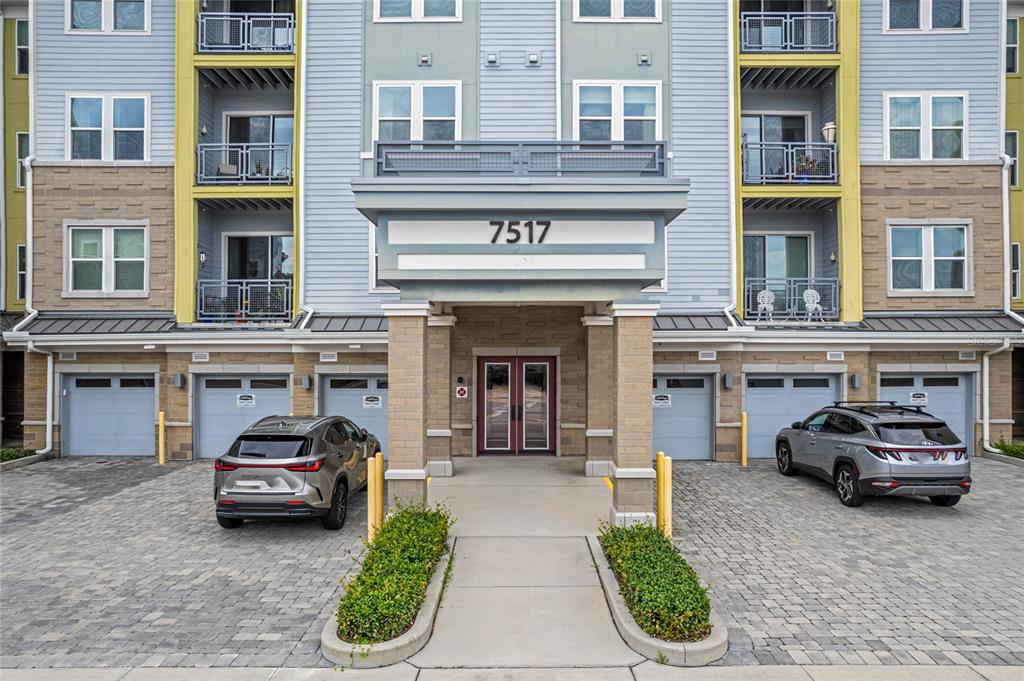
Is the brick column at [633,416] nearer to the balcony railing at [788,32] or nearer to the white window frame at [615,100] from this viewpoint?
the white window frame at [615,100]

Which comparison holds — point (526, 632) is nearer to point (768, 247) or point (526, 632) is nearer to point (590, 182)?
point (590, 182)

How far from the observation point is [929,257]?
49.3ft

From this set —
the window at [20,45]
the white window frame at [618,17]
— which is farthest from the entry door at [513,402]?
the window at [20,45]

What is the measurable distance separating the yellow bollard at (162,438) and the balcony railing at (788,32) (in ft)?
58.7

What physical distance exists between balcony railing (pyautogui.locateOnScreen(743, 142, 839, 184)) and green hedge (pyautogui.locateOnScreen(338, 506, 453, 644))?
485 inches

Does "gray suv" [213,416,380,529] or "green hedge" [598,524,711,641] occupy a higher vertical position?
"gray suv" [213,416,380,529]

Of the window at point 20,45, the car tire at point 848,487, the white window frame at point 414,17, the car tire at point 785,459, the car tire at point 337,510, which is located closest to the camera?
the car tire at point 337,510

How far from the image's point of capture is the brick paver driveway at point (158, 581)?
→ 570 centimetres

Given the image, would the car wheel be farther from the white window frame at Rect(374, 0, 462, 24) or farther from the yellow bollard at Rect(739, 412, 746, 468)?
the white window frame at Rect(374, 0, 462, 24)

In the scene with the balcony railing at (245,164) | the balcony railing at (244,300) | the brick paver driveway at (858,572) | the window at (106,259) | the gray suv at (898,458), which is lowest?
the brick paver driveway at (858,572)

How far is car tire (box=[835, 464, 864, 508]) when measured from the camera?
10.3 metres

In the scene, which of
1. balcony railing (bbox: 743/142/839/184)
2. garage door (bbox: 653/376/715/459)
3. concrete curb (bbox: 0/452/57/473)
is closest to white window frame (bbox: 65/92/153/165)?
concrete curb (bbox: 0/452/57/473)

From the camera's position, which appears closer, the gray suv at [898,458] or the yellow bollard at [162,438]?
the gray suv at [898,458]

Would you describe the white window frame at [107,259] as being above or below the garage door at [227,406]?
above
